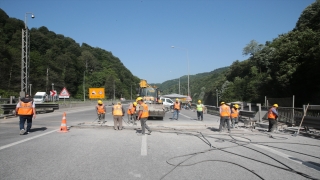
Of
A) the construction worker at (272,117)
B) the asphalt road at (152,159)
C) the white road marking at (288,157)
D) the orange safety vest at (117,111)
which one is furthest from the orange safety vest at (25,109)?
the construction worker at (272,117)

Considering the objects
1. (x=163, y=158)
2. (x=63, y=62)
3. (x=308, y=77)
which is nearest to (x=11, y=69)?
(x=63, y=62)

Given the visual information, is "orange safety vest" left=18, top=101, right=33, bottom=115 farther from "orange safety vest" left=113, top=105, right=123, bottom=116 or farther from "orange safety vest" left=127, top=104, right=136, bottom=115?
"orange safety vest" left=127, top=104, right=136, bottom=115

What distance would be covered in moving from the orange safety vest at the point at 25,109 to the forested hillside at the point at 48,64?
1749 inches

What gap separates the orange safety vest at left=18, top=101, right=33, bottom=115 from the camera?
12.3 m

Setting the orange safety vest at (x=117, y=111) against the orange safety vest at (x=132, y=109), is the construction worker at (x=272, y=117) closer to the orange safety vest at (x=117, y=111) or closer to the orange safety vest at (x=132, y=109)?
the orange safety vest at (x=117, y=111)

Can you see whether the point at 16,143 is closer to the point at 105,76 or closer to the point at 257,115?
the point at 257,115

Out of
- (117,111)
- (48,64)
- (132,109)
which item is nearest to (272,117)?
(117,111)

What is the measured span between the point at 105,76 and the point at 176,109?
3791 inches

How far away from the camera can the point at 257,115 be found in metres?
21.0

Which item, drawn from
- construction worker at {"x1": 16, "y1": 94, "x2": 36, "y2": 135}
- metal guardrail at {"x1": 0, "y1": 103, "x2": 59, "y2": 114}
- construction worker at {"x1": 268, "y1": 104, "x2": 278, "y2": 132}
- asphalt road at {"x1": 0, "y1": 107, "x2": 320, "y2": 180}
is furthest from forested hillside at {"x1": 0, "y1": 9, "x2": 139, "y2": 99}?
construction worker at {"x1": 268, "y1": 104, "x2": 278, "y2": 132}

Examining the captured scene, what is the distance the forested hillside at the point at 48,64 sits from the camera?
67.8 metres

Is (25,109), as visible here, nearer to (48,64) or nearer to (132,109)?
(132,109)

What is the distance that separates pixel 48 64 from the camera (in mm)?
88625

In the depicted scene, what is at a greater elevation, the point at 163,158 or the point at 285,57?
the point at 285,57
